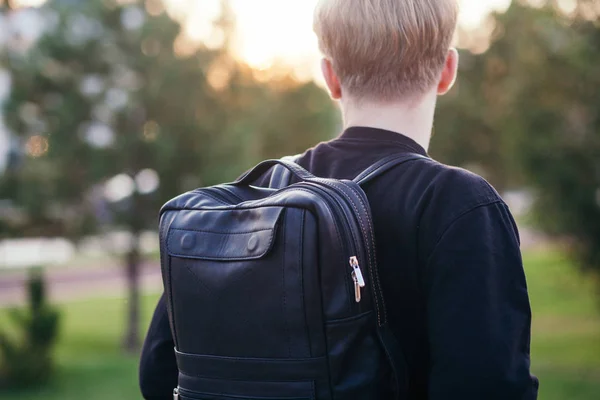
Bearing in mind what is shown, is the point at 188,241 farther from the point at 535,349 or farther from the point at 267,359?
the point at 535,349

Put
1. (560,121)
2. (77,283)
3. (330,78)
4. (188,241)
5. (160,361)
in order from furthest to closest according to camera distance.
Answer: (77,283), (560,121), (160,361), (330,78), (188,241)

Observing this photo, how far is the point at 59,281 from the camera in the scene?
24.2 m

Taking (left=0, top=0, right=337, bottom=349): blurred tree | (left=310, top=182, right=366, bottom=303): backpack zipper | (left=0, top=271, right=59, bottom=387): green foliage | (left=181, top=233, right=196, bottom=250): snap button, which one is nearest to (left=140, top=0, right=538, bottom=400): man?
(left=310, top=182, right=366, bottom=303): backpack zipper

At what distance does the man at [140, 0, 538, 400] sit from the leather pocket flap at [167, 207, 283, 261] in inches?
9.4

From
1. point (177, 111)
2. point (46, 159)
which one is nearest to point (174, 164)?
point (177, 111)

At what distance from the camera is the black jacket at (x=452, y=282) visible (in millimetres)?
1383

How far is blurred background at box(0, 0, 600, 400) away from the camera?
996 centimetres

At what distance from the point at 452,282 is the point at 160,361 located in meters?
0.86

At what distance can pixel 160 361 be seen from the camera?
1.88 m

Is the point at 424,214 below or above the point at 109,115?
above

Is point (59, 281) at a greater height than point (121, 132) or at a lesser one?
lesser

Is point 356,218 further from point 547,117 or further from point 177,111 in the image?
point 177,111

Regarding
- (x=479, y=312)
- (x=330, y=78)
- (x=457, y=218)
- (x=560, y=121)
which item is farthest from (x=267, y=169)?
(x=560, y=121)

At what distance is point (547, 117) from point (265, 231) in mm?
9505
